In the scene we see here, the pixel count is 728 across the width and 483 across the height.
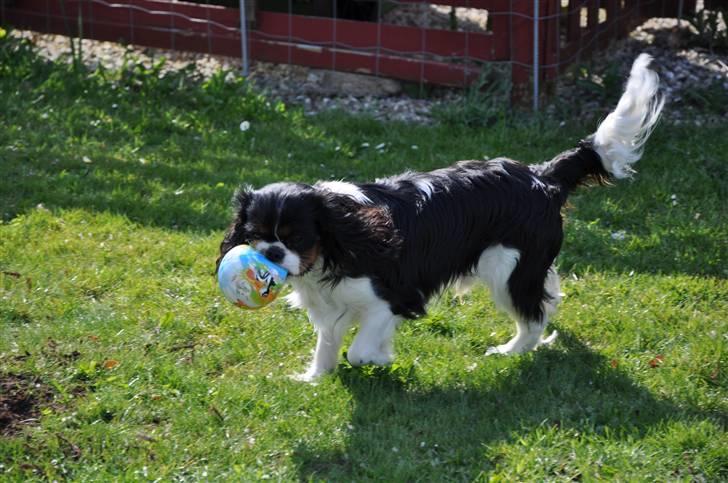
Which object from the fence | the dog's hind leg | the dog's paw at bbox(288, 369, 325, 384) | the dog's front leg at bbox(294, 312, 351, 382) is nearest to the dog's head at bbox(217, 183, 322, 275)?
the dog's front leg at bbox(294, 312, 351, 382)

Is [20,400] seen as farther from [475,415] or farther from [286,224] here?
[475,415]

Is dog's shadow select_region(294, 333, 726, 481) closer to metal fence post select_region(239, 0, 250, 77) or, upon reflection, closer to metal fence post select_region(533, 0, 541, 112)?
metal fence post select_region(533, 0, 541, 112)

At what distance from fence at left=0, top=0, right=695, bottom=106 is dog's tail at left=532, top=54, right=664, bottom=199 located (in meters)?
3.36

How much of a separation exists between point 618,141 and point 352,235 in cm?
149

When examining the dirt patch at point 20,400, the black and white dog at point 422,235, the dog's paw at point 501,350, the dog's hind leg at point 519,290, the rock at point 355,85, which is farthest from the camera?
the rock at point 355,85

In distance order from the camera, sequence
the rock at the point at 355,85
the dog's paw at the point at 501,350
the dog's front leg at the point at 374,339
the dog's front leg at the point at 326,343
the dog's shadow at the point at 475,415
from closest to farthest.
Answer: the dog's shadow at the point at 475,415 → the dog's front leg at the point at 374,339 → the dog's front leg at the point at 326,343 → the dog's paw at the point at 501,350 → the rock at the point at 355,85

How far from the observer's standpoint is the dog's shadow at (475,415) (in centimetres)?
380

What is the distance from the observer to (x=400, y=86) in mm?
8906

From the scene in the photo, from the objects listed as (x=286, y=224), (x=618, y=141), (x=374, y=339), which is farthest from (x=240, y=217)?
(x=618, y=141)

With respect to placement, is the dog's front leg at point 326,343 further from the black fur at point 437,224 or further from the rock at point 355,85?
the rock at point 355,85

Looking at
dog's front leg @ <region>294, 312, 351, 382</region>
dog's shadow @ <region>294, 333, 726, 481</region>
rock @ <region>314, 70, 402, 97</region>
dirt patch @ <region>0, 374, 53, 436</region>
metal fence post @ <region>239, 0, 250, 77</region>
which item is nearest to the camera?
dog's shadow @ <region>294, 333, 726, 481</region>

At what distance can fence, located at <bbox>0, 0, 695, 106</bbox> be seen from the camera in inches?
323

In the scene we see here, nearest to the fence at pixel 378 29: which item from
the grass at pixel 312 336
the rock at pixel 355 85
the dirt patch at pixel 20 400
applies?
the rock at pixel 355 85

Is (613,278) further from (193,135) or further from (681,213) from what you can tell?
(193,135)
